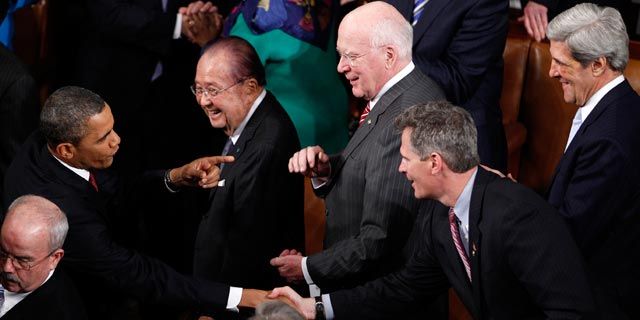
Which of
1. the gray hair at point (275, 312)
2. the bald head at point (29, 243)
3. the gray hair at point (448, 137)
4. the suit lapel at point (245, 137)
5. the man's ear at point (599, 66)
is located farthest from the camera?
the suit lapel at point (245, 137)

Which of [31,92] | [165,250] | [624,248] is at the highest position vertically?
[31,92]

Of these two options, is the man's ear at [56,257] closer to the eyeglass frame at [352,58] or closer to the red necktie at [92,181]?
the red necktie at [92,181]

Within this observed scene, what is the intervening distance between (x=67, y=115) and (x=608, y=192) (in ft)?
6.08

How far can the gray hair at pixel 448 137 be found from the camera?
314cm

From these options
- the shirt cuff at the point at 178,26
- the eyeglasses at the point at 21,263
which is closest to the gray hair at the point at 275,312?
the eyeglasses at the point at 21,263

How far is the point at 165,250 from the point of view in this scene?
5039 mm

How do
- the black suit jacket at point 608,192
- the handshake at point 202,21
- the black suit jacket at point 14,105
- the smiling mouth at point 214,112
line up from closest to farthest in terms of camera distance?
the black suit jacket at point 608,192 → the smiling mouth at point 214,112 → the black suit jacket at point 14,105 → the handshake at point 202,21

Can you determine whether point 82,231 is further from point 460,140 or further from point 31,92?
point 460,140

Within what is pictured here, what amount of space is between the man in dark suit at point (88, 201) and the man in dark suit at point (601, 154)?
1204 millimetres

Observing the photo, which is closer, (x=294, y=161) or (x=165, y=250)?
(x=294, y=161)

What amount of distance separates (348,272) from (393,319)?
24 centimetres

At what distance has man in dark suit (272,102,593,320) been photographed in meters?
3.02

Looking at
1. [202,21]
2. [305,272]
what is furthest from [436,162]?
[202,21]

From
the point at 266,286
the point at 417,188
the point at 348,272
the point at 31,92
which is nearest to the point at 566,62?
the point at 417,188
